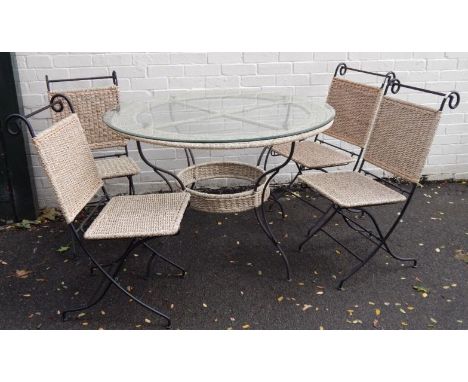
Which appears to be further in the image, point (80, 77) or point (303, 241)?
point (80, 77)

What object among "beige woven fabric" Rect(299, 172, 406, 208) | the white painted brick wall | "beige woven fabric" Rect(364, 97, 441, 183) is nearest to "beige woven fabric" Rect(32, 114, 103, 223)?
the white painted brick wall

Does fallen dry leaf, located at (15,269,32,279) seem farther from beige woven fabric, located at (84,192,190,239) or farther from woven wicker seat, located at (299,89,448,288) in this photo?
woven wicker seat, located at (299,89,448,288)

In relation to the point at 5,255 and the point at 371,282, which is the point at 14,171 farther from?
the point at 371,282

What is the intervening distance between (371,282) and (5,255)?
2528mm

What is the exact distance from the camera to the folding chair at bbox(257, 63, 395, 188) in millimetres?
3178

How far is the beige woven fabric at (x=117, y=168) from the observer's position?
305 centimetres

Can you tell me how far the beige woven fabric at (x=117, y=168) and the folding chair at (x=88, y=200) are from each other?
1.23ft

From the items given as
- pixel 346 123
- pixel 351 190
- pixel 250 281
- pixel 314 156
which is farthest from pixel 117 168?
pixel 346 123

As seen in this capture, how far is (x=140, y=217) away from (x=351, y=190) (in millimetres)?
1331

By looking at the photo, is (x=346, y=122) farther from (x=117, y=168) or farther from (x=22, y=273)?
(x=22, y=273)

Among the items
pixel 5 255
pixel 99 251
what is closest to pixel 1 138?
pixel 5 255

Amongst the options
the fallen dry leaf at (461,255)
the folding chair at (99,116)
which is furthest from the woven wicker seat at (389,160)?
the folding chair at (99,116)

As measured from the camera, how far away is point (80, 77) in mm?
3553

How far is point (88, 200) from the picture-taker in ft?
8.05
